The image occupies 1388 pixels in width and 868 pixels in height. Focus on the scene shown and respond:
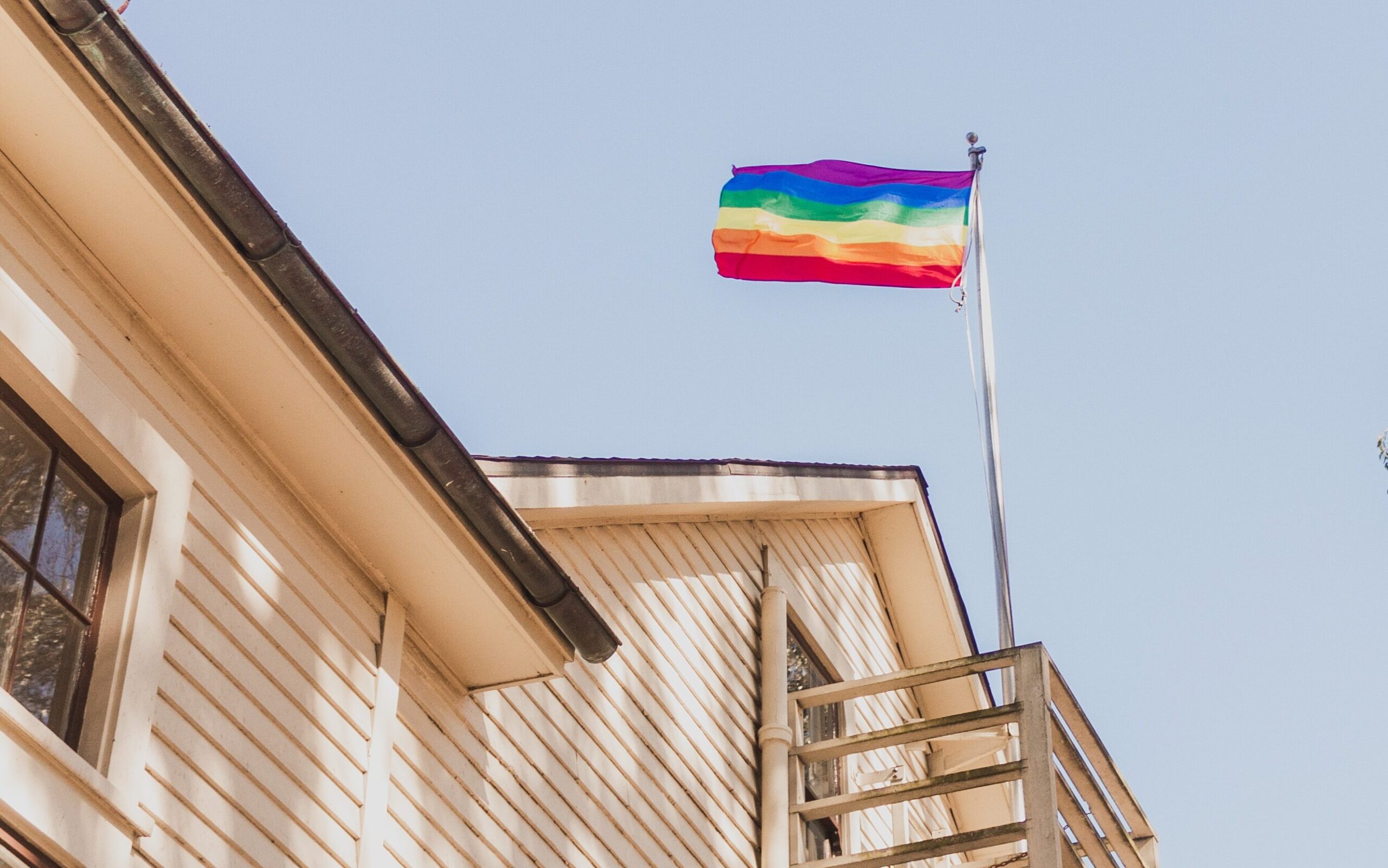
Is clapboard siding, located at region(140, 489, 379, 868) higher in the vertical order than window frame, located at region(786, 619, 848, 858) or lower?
lower

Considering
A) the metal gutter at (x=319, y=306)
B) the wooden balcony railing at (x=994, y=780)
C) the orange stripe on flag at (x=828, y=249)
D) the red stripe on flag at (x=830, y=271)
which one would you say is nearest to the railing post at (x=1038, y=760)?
the wooden balcony railing at (x=994, y=780)

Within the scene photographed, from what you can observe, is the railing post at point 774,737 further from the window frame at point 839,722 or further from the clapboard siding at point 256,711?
the clapboard siding at point 256,711

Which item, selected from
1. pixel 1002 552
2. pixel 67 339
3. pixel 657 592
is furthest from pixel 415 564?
pixel 1002 552

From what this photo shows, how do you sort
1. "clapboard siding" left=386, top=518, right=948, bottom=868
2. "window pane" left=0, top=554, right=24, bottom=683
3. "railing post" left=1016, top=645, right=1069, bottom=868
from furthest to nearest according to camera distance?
"railing post" left=1016, top=645, right=1069, bottom=868 < "clapboard siding" left=386, top=518, right=948, bottom=868 < "window pane" left=0, top=554, right=24, bottom=683

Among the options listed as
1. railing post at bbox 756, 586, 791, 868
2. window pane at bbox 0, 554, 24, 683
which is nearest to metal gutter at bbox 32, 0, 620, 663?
window pane at bbox 0, 554, 24, 683

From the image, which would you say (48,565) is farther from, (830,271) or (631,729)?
(830,271)

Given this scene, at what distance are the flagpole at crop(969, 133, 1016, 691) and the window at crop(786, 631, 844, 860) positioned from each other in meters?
1.18

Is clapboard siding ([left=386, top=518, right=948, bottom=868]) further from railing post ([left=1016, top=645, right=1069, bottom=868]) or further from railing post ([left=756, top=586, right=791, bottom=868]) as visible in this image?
railing post ([left=1016, top=645, right=1069, bottom=868])

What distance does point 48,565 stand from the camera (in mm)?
5336

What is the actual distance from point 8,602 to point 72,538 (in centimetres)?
40

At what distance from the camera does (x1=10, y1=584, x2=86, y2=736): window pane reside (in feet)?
16.8

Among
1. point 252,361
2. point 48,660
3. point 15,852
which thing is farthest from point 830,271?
point 15,852

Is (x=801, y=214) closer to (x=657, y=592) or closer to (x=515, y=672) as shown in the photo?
(x=657, y=592)

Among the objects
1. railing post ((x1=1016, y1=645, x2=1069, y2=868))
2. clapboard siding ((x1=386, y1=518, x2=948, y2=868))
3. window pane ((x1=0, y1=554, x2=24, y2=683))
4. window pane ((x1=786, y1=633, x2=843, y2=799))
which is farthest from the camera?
window pane ((x1=786, y1=633, x2=843, y2=799))
